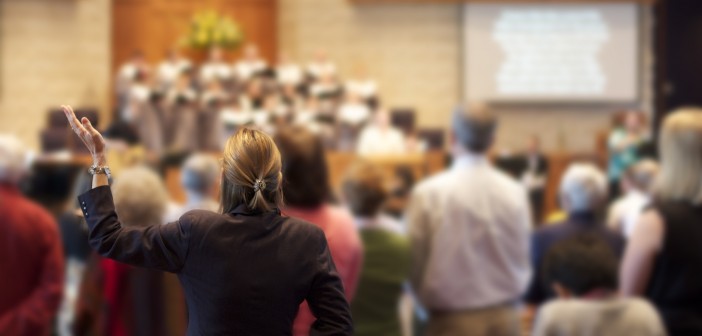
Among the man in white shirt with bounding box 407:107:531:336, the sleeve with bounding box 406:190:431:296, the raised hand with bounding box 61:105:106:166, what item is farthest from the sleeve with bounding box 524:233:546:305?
the raised hand with bounding box 61:105:106:166

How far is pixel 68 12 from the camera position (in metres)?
13.7

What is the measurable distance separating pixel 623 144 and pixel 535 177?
3.33 feet

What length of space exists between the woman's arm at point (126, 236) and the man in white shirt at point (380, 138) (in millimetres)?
9754

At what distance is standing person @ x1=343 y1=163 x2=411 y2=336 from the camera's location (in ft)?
11.9

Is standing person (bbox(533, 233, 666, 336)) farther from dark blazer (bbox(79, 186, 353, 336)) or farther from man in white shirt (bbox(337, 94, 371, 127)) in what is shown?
man in white shirt (bbox(337, 94, 371, 127))

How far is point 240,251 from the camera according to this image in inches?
69.6

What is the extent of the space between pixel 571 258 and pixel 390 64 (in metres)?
11.4

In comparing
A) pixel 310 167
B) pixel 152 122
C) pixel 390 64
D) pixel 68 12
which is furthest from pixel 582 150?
pixel 310 167

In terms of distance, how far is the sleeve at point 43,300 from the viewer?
11.4 ft

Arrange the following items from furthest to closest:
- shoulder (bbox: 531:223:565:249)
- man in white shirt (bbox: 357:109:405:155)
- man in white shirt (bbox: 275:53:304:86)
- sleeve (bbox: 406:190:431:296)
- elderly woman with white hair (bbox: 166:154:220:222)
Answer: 1. man in white shirt (bbox: 275:53:304:86)
2. man in white shirt (bbox: 357:109:405:155)
3. shoulder (bbox: 531:223:565:249)
4. elderly woman with white hair (bbox: 166:154:220:222)
5. sleeve (bbox: 406:190:431:296)

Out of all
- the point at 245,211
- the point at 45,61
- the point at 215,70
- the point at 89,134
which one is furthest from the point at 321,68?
the point at 89,134

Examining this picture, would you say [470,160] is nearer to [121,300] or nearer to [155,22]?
[121,300]

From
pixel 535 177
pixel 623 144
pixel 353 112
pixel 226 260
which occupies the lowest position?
pixel 535 177

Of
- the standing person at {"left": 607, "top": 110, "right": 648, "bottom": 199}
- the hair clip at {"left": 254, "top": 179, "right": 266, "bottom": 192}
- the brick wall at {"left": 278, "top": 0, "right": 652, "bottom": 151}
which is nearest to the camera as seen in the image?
the hair clip at {"left": 254, "top": 179, "right": 266, "bottom": 192}
